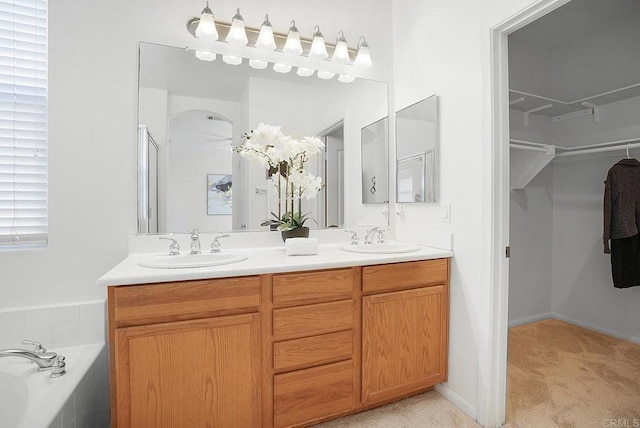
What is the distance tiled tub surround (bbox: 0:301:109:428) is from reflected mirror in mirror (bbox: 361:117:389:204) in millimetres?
1773

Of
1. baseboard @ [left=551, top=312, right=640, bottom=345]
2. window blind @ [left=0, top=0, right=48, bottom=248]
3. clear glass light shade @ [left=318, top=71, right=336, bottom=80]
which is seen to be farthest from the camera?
baseboard @ [left=551, top=312, right=640, bottom=345]

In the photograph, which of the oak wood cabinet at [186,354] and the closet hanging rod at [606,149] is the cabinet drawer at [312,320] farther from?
the closet hanging rod at [606,149]

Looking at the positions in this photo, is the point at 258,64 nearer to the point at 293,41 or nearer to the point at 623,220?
the point at 293,41

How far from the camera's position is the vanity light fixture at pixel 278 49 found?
1.86 metres

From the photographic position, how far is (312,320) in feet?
4.92

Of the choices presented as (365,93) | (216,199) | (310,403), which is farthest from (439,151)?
(310,403)

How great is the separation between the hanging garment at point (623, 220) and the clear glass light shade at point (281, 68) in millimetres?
2482

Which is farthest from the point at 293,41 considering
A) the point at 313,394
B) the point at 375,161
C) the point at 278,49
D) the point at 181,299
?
the point at 313,394

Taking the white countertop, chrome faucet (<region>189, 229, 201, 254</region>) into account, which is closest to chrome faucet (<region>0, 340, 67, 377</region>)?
the white countertop

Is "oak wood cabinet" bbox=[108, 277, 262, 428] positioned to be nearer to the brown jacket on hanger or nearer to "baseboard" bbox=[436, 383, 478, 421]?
"baseboard" bbox=[436, 383, 478, 421]

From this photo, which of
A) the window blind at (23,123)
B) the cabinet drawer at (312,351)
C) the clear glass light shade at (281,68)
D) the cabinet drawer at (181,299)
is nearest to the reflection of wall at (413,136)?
the clear glass light shade at (281,68)

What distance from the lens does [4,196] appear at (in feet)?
5.21

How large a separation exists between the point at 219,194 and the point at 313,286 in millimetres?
861

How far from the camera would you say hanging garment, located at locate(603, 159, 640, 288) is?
2.33 m
